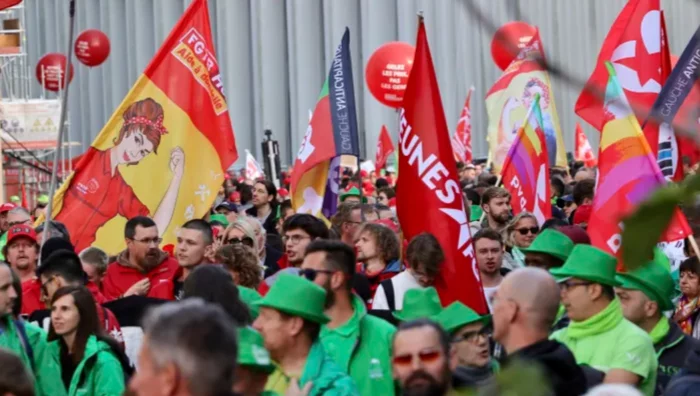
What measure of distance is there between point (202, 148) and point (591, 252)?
5575 millimetres

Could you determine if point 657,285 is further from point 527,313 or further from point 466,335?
point 527,313

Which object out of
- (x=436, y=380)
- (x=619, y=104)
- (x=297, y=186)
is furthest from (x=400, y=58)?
(x=619, y=104)

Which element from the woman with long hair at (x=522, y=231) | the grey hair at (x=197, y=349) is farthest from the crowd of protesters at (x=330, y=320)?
the woman with long hair at (x=522, y=231)

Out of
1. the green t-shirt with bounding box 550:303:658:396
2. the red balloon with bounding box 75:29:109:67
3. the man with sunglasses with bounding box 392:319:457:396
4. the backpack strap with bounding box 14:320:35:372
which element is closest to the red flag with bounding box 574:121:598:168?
the red balloon with bounding box 75:29:109:67

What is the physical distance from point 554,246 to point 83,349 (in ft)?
6.98

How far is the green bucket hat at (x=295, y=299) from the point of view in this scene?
4.25 meters

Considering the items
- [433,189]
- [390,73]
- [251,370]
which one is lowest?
[251,370]

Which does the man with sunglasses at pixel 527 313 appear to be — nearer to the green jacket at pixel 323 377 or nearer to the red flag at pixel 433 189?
the green jacket at pixel 323 377

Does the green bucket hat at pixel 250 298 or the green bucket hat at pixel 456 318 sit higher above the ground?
the green bucket hat at pixel 250 298

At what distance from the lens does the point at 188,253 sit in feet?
24.2

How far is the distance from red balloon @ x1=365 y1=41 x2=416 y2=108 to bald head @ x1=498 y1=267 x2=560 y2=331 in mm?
15057

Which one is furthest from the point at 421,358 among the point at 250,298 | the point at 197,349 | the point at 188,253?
the point at 188,253

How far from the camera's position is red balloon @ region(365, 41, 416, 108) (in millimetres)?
19609

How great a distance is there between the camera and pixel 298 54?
33.2m
